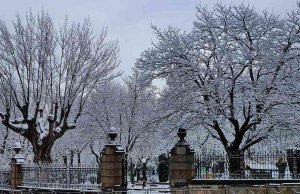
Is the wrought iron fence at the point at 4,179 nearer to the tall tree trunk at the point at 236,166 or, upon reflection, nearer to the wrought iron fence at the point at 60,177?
the wrought iron fence at the point at 60,177

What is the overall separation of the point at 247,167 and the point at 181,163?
4672 mm

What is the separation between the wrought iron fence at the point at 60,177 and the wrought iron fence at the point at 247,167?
4.91 meters

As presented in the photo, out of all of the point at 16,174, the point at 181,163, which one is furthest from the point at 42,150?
the point at 181,163

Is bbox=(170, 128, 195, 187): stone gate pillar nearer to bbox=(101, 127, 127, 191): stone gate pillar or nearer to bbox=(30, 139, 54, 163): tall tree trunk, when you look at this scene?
bbox=(101, 127, 127, 191): stone gate pillar

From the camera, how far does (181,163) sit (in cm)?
2342

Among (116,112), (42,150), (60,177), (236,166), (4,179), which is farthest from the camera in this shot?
(116,112)

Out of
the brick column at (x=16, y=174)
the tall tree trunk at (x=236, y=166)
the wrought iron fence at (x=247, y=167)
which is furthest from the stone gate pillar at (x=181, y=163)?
the brick column at (x=16, y=174)

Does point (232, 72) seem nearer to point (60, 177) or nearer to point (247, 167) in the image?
point (247, 167)

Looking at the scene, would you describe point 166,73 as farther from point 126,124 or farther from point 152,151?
Result: point 152,151

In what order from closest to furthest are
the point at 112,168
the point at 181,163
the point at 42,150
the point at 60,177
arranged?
the point at 112,168, the point at 181,163, the point at 60,177, the point at 42,150

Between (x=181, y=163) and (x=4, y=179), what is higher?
(x=181, y=163)

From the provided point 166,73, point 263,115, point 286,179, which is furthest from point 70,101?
point 286,179

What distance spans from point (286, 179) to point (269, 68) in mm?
7428

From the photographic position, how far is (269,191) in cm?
1927
